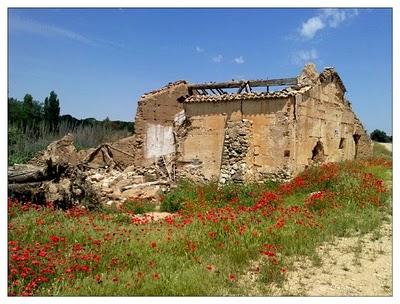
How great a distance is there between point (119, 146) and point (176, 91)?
3404 millimetres

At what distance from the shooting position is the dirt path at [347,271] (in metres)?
5.80

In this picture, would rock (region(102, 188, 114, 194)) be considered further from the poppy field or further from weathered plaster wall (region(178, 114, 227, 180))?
weathered plaster wall (region(178, 114, 227, 180))

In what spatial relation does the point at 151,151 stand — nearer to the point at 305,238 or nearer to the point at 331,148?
the point at 331,148

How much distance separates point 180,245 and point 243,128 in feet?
29.7

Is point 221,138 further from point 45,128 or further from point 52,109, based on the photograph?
point 52,109

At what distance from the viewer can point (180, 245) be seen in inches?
291

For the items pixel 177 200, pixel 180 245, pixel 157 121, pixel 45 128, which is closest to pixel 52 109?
pixel 45 128

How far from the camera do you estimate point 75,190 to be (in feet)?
39.4

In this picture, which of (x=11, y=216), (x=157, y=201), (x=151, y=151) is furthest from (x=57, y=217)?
(x=151, y=151)

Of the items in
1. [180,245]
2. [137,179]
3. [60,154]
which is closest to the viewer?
[180,245]

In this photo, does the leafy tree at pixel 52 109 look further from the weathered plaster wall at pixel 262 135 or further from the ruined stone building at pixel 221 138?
the weathered plaster wall at pixel 262 135

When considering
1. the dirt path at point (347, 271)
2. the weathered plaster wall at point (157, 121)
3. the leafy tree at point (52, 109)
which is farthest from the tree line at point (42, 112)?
the dirt path at point (347, 271)

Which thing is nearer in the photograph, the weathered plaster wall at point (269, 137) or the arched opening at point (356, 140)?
the weathered plaster wall at point (269, 137)

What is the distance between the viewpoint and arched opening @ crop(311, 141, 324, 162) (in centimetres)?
1753
